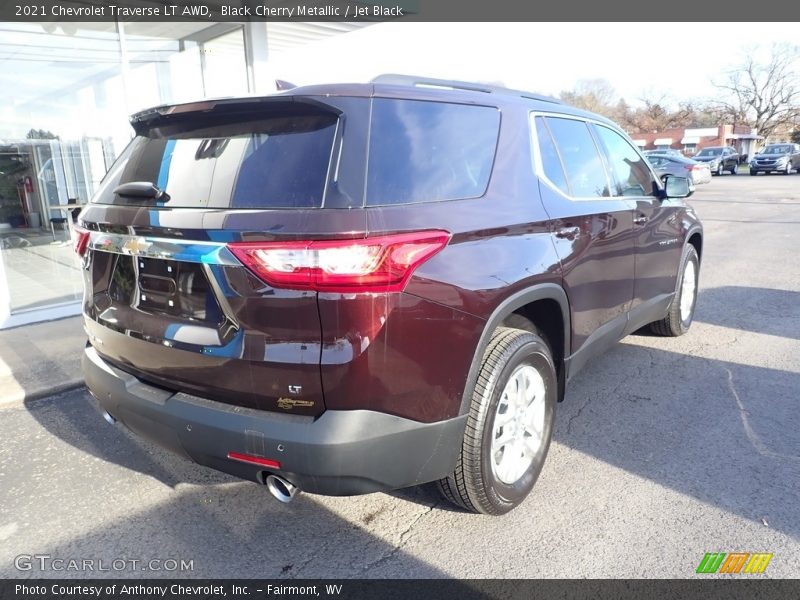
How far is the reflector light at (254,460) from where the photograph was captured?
6.87ft

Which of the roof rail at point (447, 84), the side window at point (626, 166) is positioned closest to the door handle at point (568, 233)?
the roof rail at point (447, 84)

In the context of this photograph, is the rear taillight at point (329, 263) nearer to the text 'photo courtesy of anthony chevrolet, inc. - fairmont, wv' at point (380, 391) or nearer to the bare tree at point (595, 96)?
the text 'photo courtesy of anthony chevrolet, inc. - fairmont, wv' at point (380, 391)

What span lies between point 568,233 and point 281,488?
1907 millimetres

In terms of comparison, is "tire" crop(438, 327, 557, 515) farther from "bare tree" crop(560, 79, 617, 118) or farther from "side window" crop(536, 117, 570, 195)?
"bare tree" crop(560, 79, 617, 118)

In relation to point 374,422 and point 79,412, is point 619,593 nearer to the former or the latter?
point 374,422

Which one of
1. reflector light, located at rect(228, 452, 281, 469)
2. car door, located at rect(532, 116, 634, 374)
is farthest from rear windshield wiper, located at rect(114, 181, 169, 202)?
car door, located at rect(532, 116, 634, 374)

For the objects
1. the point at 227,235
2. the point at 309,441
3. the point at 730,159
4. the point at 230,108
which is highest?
the point at 230,108

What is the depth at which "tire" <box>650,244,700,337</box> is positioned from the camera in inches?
194

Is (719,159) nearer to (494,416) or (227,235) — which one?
(494,416)

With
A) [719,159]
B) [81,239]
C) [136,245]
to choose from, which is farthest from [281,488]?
[719,159]

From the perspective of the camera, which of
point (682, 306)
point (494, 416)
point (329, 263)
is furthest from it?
point (682, 306)

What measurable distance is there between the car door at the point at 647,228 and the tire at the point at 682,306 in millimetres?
195

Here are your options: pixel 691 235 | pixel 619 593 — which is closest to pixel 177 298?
pixel 619 593

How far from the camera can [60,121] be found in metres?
6.80
